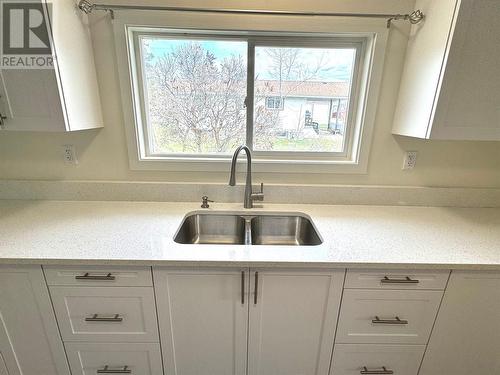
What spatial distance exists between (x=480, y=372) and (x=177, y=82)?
7.41 ft

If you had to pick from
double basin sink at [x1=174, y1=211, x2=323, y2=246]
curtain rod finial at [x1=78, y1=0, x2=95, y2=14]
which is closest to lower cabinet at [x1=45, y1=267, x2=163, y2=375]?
double basin sink at [x1=174, y1=211, x2=323, y2=246]

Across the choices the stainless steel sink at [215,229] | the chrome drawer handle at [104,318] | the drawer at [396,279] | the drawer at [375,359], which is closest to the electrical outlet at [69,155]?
the stainless steel sink at [215,229]

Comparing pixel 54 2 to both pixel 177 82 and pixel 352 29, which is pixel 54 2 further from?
pixel 352 29

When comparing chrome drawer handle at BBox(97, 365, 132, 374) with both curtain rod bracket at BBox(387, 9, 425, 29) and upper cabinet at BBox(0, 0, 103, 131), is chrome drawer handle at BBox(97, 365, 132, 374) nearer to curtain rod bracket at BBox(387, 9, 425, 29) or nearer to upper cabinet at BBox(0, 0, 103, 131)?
upper cabinet at BBox(0, 0, 103, 131)

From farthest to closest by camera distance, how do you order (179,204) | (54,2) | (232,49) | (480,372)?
(179,204) < (232,49) < (480,372) < (54,2)

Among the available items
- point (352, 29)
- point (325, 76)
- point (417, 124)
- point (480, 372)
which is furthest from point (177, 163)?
point (480, 372)

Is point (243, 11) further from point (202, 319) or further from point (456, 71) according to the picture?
point (202, 319)

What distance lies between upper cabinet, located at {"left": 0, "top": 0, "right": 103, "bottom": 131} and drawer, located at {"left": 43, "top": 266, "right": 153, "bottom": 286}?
0.66 m

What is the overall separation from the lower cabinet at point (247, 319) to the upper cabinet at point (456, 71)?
2.95 ft

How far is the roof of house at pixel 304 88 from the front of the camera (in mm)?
1464

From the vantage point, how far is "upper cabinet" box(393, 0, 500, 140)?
1.00 m

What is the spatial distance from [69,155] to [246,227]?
1.17 meters

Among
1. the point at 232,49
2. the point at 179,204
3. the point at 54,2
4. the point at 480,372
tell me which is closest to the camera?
the point at 54,2

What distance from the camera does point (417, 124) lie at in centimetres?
122
